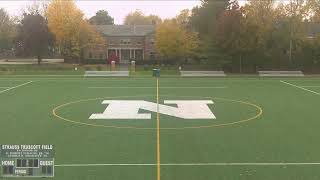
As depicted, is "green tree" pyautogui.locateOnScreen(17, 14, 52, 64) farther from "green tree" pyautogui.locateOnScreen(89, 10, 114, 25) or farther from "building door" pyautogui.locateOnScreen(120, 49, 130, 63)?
"green tree" pyautogui.locateOnScreen(89, 10, 114, 25)

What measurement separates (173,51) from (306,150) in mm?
49411

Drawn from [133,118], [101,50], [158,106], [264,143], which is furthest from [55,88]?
[101,50]

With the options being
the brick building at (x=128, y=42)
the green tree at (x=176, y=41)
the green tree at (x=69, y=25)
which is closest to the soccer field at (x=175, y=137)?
the green tree at (x=176, y=41)

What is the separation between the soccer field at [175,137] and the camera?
519 inches

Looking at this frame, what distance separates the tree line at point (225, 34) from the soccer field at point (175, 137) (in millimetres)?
19802

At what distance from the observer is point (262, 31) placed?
53438mm

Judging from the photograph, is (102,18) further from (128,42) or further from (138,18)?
(128,42)

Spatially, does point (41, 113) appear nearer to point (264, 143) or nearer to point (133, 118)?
point (133, 118)
